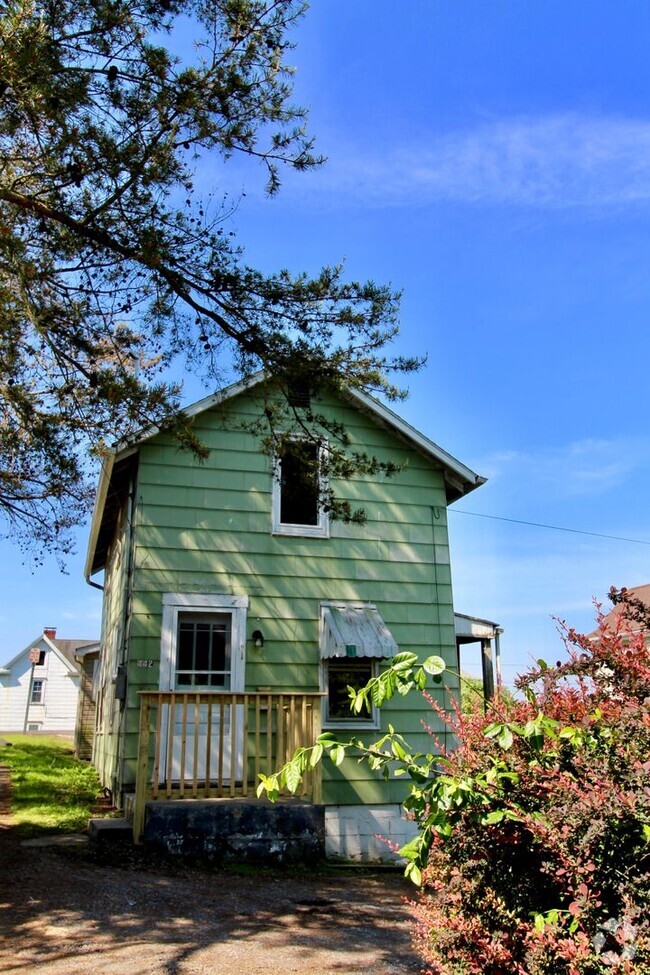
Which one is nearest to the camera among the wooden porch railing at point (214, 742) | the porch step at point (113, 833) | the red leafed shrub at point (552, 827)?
the red leafed shrub at point (552, 827)

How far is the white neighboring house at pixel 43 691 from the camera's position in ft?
131

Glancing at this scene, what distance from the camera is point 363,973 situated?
4.56 metres

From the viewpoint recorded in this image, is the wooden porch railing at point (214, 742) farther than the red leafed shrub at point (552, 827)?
Yes

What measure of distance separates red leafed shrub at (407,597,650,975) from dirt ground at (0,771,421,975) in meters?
0.68

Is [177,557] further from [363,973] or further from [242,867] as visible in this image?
[363,973]

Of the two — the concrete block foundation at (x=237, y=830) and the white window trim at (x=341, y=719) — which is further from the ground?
the white window trim at (x=341, y=719)

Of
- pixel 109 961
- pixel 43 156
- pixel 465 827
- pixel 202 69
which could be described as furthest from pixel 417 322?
pixel 109 961

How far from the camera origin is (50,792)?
436 inches

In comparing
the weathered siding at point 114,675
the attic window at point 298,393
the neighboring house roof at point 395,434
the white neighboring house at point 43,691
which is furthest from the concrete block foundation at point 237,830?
the white neighboring house at point 43,691

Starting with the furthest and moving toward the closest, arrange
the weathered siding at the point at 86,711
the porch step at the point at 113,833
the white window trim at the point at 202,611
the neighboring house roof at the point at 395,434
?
the weathered siding at the point at 86,711
the neighboring house roof at the point at 395,434
the white window trim at the point at 202,611
the porch step at the point at 113,833

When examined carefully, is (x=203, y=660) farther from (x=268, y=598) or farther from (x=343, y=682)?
(x=343, y=682)

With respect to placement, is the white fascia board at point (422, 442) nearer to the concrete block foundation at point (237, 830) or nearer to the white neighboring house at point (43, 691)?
the concrete block foundation at point (237, 830)

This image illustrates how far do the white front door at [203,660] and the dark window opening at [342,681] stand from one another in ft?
3.84

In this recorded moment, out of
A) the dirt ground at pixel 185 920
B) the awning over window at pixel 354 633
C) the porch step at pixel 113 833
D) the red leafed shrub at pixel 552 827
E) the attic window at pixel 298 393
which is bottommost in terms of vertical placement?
the dirt ground at pixel 185 920
